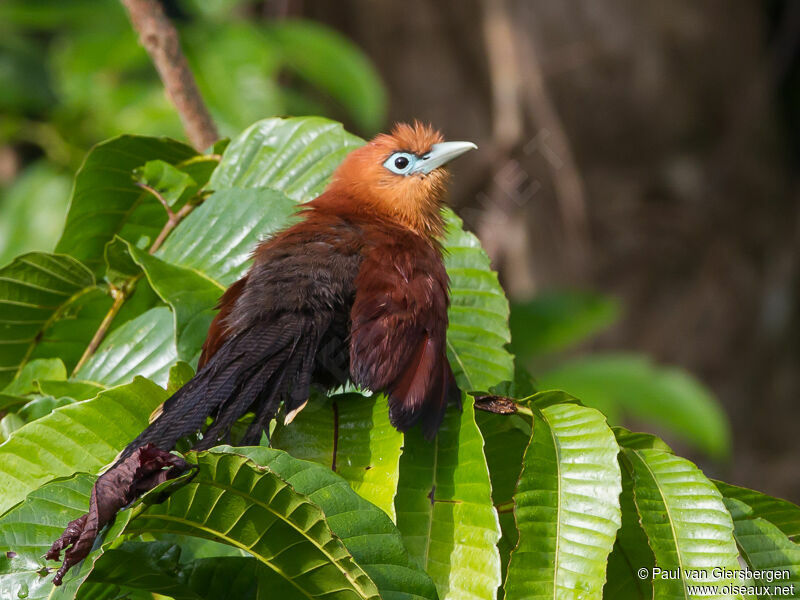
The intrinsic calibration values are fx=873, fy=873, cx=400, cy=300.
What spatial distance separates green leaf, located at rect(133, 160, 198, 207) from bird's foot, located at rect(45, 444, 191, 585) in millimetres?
888

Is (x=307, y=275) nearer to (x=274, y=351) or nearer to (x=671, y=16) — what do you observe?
(x=274, y=351)

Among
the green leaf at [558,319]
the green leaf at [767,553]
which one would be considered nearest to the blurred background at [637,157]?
the green leaf at [558,319]

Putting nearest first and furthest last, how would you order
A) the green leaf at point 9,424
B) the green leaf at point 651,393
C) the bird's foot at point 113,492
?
the bird's foot at point 113,492 → the green leaf at point 9,424 → the green leaf at point 651,393

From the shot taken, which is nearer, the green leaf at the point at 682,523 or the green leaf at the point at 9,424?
the green leaf at the point at 682,523

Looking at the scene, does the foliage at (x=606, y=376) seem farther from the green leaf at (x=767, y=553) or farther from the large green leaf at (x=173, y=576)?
the large green leaf at (x=173, y=576)

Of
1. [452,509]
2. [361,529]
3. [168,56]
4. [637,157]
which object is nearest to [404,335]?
[452,509]

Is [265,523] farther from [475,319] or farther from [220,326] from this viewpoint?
[475,319]

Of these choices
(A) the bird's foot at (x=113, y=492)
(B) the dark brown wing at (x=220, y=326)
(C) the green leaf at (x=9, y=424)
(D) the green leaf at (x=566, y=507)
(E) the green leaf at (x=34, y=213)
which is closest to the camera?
(A) the bird's foot at (x=113, y=492)

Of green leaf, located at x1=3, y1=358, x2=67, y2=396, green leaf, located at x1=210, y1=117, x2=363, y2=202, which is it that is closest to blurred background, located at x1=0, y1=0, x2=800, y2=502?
green leaf, located at x1=210, y1=117, x2=363, y2=202

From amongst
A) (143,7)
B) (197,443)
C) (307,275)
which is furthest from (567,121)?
(197,443)

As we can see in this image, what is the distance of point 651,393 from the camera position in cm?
498

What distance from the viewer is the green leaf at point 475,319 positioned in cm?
169

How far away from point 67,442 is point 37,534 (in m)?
0.22

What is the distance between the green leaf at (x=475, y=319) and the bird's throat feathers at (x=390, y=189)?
0.28 metres
